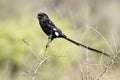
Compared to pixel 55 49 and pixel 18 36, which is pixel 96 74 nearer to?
pixel 55 49

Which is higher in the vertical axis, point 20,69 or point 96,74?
point 20,69

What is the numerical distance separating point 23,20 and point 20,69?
339 cm

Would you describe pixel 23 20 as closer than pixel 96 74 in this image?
No

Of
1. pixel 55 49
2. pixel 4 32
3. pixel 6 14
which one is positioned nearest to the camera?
pixel 55 49

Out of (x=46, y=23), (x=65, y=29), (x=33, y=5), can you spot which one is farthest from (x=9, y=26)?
(x=46, y=23)

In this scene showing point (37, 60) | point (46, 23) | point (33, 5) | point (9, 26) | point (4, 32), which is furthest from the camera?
point (33, 5)

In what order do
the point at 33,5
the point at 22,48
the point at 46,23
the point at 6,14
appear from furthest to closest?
the point at 33,5
the point at 6,14
the point at 22,48
the point at 46,23

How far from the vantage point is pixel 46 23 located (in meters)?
6.79

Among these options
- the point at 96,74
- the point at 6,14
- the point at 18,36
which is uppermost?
the point at 6,14

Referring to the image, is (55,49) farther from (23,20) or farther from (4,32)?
(23,20)

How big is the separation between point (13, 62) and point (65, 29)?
4.22ft

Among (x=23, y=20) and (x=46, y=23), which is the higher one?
(x=23, y=20)

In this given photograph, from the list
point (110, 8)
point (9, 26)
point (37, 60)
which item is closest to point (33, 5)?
point (110, 8)

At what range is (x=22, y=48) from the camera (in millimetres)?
12617
